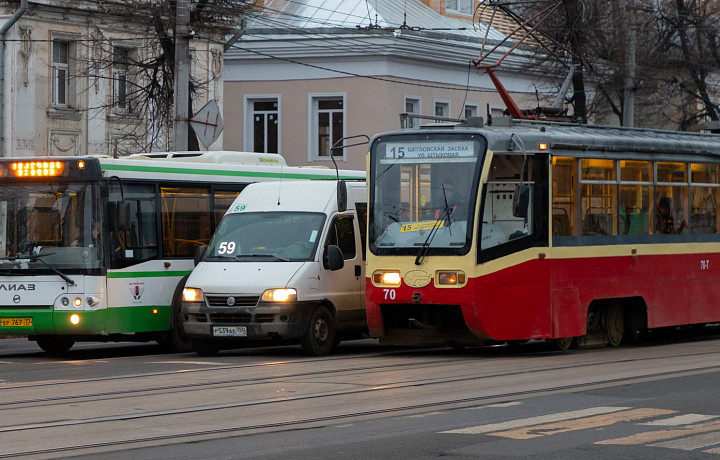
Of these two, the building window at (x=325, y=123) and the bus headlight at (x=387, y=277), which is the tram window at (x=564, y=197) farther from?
the building window at (x=325, y=123)

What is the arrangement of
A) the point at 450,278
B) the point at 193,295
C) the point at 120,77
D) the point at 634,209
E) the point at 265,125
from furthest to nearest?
1. the point at 265,125
2. the point at 120,77
3. the point at 634,209
4. the point at 193,295
5. the point at 450,278

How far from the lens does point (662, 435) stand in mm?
9695

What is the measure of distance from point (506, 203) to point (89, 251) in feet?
17.6

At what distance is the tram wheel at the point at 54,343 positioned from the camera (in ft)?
60.9

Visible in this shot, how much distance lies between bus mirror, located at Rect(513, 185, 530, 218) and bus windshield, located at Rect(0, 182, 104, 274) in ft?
17.4

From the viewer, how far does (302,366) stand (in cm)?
1531

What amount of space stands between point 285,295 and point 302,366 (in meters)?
1.40

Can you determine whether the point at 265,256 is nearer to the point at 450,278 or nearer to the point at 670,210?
the point at 450,278

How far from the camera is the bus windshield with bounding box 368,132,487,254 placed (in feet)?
52.1

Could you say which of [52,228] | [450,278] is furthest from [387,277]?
[52,228]

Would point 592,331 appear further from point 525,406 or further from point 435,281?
point 525,406

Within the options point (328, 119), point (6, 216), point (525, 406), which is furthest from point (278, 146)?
point (525, 406)

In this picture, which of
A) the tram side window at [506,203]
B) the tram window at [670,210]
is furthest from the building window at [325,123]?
the tram side window at [506,203]

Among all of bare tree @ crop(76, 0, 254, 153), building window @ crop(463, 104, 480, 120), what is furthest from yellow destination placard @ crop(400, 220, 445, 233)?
building window @ crop(463, 104, 480, 120)
